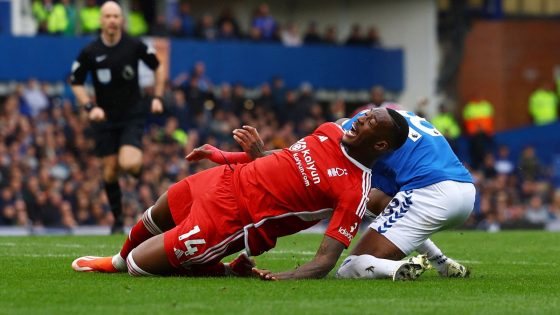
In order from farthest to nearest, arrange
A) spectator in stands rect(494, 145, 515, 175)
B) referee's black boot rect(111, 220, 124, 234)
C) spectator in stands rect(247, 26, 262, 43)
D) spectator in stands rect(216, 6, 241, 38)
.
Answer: spectator in stands rect(247, 26, 262, 43)
spectator in stands rect(216, 6, 241, 38)
spectator in stands rect(494, 145, 515, 175)
referee's black boot rect(111, 220, 124, 234)

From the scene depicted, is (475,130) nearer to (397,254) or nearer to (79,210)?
(79,210)

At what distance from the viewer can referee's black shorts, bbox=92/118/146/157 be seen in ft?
51.5

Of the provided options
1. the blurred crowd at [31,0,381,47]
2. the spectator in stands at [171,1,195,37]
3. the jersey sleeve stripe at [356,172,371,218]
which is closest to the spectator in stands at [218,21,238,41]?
the blurred crowd at [31,0,381,47]

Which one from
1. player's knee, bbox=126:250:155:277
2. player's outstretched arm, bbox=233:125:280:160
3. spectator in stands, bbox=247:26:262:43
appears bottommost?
spectator in stands, bbox=247:26:262:43

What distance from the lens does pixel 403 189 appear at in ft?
33.0

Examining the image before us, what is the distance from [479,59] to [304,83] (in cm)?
565

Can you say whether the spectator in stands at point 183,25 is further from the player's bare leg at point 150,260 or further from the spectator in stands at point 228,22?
the player's bare leg at point 150,260

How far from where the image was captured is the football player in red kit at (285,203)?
921cm

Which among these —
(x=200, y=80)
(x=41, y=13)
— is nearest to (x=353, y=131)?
(x=200, y=80)

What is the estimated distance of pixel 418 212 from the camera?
9930 mm

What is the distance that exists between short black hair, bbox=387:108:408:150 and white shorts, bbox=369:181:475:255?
0.62 metres

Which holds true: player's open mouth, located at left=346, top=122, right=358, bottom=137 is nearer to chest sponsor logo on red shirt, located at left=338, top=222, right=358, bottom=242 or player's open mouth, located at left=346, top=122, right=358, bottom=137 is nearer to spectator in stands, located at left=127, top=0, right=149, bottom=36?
chest sponsor logo on red shirt, located at left=338, top=222, right=358, bottom=242

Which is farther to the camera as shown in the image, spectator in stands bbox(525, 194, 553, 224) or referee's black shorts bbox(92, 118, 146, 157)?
Answer: spectator in stands bbox(525, 194, 553, 224)

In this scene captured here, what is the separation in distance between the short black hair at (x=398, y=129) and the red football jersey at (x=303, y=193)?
11.1 inches
